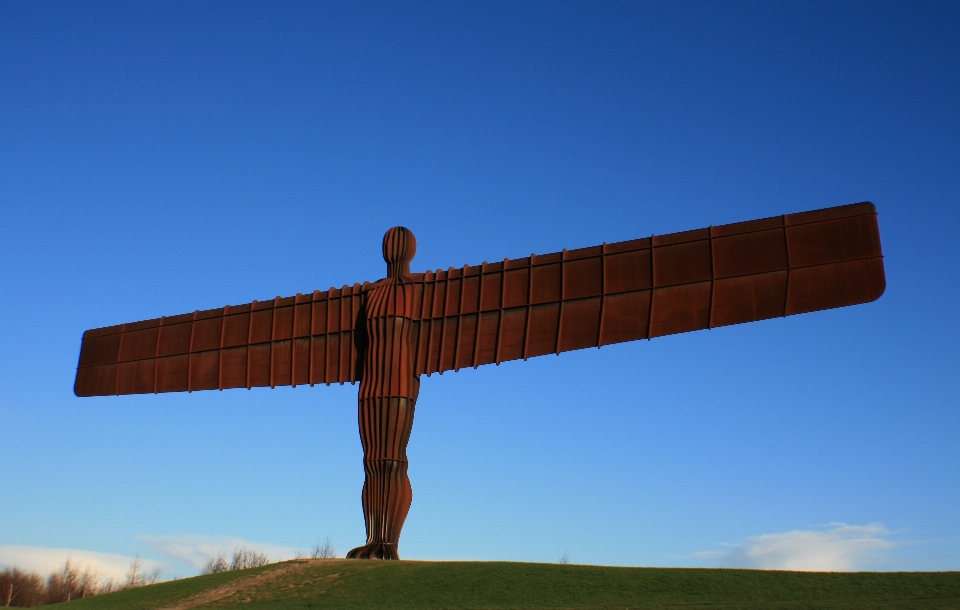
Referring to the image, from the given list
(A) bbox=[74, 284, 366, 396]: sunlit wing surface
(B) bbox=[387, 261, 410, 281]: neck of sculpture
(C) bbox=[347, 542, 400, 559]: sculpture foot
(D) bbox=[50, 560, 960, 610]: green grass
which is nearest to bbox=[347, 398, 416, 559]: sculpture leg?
(C) bbox=[347, 542, 400, 559]: sculpture foot

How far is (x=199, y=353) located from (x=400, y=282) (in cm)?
517

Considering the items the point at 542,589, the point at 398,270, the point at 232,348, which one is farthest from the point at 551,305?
the point at 232,348

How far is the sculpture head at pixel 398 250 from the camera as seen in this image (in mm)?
18219

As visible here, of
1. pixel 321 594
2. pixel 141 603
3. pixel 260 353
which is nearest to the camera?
pixel 321 594

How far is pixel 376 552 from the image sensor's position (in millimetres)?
16266

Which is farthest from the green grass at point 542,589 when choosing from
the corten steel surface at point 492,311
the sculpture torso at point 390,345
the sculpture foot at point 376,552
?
the sculpture torso at point 390,345

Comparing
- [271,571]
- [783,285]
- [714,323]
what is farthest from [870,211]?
[271,571]

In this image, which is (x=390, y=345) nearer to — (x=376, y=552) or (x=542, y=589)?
(x=376, y=552)

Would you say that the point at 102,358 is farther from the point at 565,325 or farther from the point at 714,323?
the point at 714,323

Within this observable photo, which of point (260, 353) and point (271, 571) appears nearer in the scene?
point (271, 571)

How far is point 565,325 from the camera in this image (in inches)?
655

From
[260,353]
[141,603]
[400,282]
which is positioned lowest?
[141,603]

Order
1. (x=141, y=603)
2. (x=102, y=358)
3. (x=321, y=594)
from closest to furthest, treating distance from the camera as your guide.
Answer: (x=321, y=594)
(x=141, y=603)
(x=102, y=358)

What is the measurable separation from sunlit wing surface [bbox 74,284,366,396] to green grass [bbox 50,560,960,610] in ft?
14.5
